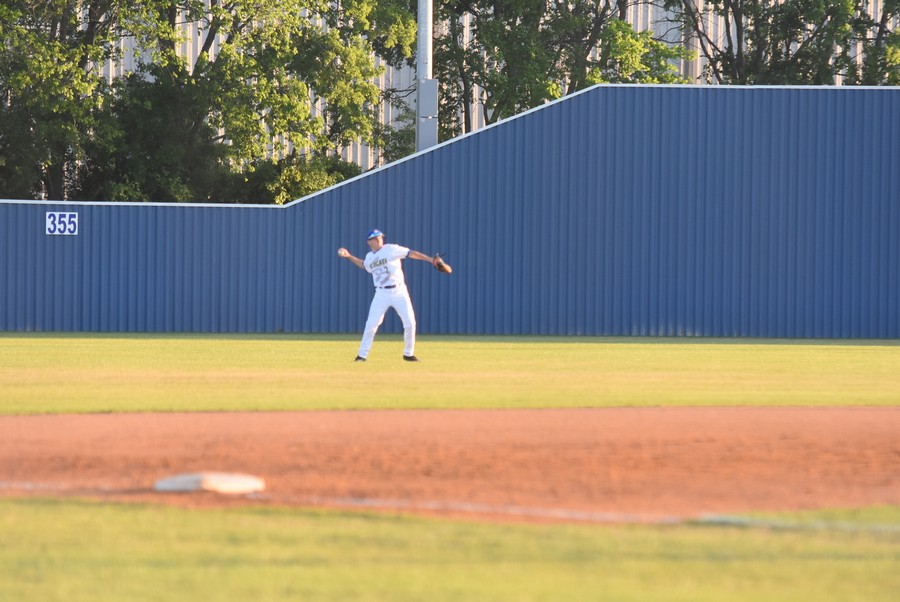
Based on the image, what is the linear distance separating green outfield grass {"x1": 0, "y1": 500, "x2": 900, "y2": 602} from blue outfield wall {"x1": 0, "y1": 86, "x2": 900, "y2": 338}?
69.4 ft

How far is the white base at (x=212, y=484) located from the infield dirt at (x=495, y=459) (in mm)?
87

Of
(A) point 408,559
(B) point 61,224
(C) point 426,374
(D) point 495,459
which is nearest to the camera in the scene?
(A) point 408,559

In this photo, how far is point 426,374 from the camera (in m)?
16.4

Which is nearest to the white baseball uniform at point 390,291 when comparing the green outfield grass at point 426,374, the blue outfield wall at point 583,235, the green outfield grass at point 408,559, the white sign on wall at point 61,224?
the green outfield grass at point 426,374

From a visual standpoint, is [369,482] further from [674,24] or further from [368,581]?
[674,24]

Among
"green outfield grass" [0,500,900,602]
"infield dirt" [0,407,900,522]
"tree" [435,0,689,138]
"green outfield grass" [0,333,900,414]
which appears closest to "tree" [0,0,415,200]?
"tree" [435,0,689,138]

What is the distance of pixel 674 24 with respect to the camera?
51250 mm

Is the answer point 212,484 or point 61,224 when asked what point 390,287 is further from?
point 212,484

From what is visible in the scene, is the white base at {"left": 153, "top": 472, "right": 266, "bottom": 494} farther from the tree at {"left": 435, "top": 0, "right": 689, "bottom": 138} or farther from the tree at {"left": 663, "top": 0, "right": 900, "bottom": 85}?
the tree at {"left": 663, "top": 0, "right": 900, "bottom": 85}

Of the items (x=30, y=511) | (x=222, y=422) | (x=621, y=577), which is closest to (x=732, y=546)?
(x=621, y=577)

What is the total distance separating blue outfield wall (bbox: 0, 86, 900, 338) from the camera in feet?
90.2

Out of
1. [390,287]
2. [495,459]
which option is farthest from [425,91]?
[495,459]

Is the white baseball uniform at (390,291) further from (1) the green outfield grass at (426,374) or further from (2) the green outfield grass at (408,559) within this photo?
(2) the green outfield grass at (408,559)

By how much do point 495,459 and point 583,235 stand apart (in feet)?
63.2
